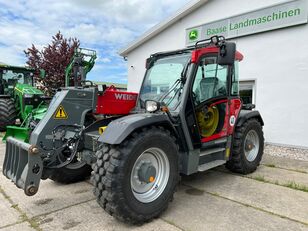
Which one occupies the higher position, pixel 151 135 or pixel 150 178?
pixel 151 135

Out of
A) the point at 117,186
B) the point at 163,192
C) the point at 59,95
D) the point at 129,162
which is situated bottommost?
the point at 163,192

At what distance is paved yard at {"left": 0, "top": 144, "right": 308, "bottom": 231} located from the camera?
3.04 m

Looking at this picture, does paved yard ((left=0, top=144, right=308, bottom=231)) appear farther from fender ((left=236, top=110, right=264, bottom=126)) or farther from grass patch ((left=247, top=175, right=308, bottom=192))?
fender ((left=236, top=110, right=264, bottom=126))

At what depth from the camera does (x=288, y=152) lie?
6.98 m

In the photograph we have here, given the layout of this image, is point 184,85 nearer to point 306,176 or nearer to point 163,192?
point 163,192

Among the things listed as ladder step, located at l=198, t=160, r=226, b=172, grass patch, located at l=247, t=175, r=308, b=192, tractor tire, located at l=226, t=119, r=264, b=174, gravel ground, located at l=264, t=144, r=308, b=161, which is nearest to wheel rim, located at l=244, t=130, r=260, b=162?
tractor tire, located at l=226, t=119, r=264, b=174

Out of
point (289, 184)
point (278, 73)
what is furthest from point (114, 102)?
point (278, 73)

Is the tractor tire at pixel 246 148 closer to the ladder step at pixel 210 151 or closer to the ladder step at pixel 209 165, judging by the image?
the ladder step at pixel 210 151

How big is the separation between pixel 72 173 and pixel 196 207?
211 cm

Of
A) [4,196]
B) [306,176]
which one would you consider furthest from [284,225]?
[4,196]

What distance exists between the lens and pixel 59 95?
4.12 metres

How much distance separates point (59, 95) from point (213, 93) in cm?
247

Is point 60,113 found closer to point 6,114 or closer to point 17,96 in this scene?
point 6,114

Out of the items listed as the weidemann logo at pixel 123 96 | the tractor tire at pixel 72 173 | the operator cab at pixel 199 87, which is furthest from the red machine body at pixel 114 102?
the tractor tire at pixel 72 173
